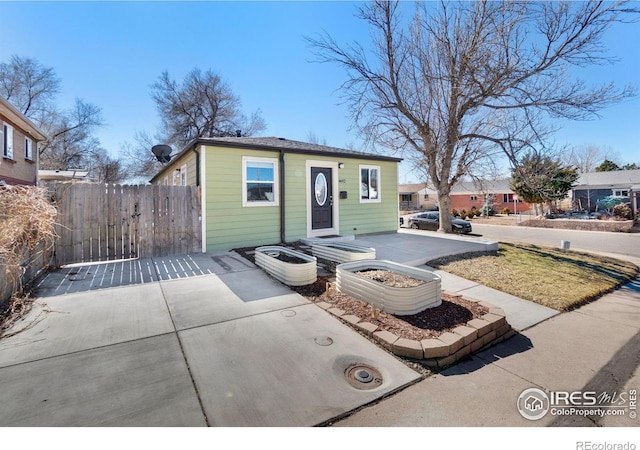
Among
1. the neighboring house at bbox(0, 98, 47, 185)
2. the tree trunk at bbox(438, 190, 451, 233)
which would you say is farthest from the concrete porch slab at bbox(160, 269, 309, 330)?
the tree trunk at bbox(438, 190, 451, 233)

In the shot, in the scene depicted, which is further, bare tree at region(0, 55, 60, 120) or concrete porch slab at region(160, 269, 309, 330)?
bare tree at region(0, 55, 60, 120)

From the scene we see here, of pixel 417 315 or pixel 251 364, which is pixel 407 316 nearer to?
pixel 417 315

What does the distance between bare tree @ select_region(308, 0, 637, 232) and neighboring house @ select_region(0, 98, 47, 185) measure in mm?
9869

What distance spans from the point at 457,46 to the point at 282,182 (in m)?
7.64

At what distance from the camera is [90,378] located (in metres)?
2.24

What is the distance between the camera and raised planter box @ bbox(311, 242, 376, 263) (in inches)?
223

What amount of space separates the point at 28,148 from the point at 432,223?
1870 cm

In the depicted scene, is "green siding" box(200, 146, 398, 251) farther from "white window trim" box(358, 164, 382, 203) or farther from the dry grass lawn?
the dry grass lawn

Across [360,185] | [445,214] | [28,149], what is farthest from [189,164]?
[445,214]

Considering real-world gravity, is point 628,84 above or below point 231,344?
above

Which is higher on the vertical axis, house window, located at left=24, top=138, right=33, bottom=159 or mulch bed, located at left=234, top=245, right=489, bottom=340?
house window, located at left=24, top=138, right=33, bottom=159

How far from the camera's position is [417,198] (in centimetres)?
4356
